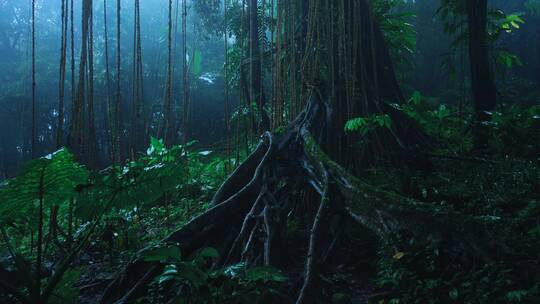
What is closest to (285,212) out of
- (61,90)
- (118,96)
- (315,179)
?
(315,179)

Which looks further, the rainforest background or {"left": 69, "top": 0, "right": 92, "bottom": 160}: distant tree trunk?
{"left": 69, "top": 0, "right": 92, "bottom": 160}: distant tree trunk

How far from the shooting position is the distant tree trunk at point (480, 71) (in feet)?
11.1

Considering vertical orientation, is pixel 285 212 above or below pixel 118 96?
below

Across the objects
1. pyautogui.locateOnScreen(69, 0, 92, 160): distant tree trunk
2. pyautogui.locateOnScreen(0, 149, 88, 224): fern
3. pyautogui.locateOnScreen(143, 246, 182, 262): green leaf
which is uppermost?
pyautogui.locateOnScreen(69, 0, 92, 160): distant tree trunk

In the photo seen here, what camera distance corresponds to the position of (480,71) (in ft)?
11.2

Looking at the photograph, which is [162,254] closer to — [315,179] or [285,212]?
[285,212]

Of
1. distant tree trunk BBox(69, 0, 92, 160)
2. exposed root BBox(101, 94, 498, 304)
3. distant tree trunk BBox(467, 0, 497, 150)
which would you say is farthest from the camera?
distant tree trunk BBox(467, 0, 497, 150)

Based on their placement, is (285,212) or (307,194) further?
(307,194)

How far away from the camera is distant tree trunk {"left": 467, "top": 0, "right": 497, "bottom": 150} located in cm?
338

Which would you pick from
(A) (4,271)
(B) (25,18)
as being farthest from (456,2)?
(B) (25,18)

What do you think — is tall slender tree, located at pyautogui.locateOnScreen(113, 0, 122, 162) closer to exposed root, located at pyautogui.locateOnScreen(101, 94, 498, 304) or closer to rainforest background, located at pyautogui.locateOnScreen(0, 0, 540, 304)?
rainforest background, located at pyautogui.locateOnScreen(0, 0, 540, 304)

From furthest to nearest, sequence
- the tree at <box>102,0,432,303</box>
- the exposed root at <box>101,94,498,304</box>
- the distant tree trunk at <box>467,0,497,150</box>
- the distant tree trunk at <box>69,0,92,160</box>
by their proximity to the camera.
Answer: the distant tree trunk at <box>467,0,497,150</box> < the distant tree trunk at <box>69,0,92,160</box> < the tree at <box>102,0,432,303</box> < the exposed root at <box>101,94,498,304</box>

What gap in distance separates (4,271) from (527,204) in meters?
2.65

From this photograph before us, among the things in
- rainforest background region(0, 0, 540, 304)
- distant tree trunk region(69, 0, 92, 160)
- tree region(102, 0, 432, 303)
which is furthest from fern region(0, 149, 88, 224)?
distant tree trunk region(69, 0, 92, 160)
